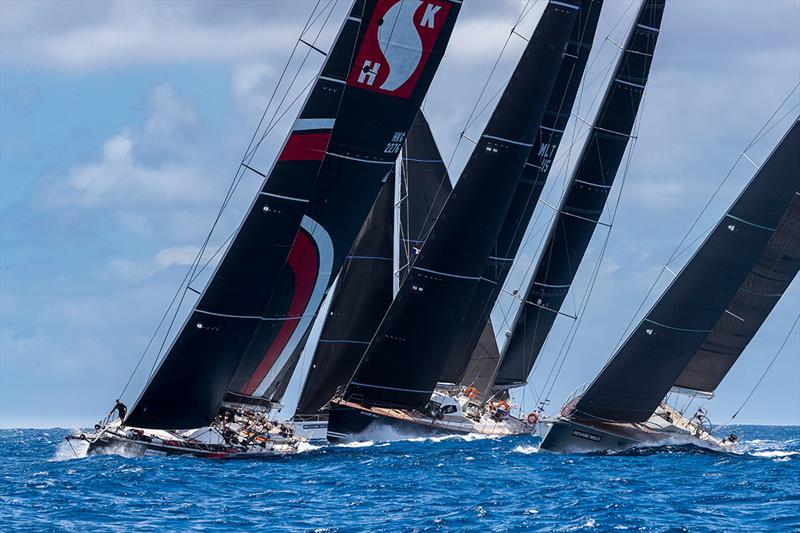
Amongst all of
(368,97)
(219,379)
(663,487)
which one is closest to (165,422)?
(219,379)

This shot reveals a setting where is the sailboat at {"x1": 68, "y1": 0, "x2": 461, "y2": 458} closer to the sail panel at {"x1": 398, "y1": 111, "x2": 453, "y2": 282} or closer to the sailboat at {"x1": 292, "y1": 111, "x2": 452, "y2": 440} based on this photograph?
the sailboat at {"x1": 292, "y1": 111, "x2": 452, "y2": 440}

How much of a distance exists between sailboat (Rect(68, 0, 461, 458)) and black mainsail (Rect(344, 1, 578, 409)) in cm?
380

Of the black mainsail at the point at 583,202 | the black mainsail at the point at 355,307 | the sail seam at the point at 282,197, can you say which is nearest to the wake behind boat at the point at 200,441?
the black mainsail at the point at 355,307

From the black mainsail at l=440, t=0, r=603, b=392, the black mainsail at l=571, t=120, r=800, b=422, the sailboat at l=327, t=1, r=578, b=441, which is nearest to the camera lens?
the black mainsail at l=571, t=120, r=800, b=422

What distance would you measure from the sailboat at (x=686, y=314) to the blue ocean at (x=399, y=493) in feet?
3.98

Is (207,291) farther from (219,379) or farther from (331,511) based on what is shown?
(331,511)

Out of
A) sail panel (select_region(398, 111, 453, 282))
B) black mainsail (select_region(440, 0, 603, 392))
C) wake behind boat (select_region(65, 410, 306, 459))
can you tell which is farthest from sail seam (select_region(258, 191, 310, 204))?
sail panel (select_region(398, 111, 453, 282))

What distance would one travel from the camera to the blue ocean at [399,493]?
72.5 ft

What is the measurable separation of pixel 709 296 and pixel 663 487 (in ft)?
28.2

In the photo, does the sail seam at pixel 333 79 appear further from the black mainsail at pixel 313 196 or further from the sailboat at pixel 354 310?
the sailboat at pixel 354 310

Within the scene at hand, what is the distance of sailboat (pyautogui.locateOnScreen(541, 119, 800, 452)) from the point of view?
35.2 m

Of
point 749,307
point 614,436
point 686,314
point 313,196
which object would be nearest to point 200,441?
point 313,196

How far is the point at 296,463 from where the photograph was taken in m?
31.6

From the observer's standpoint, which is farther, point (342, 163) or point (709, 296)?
point (709, 296)
